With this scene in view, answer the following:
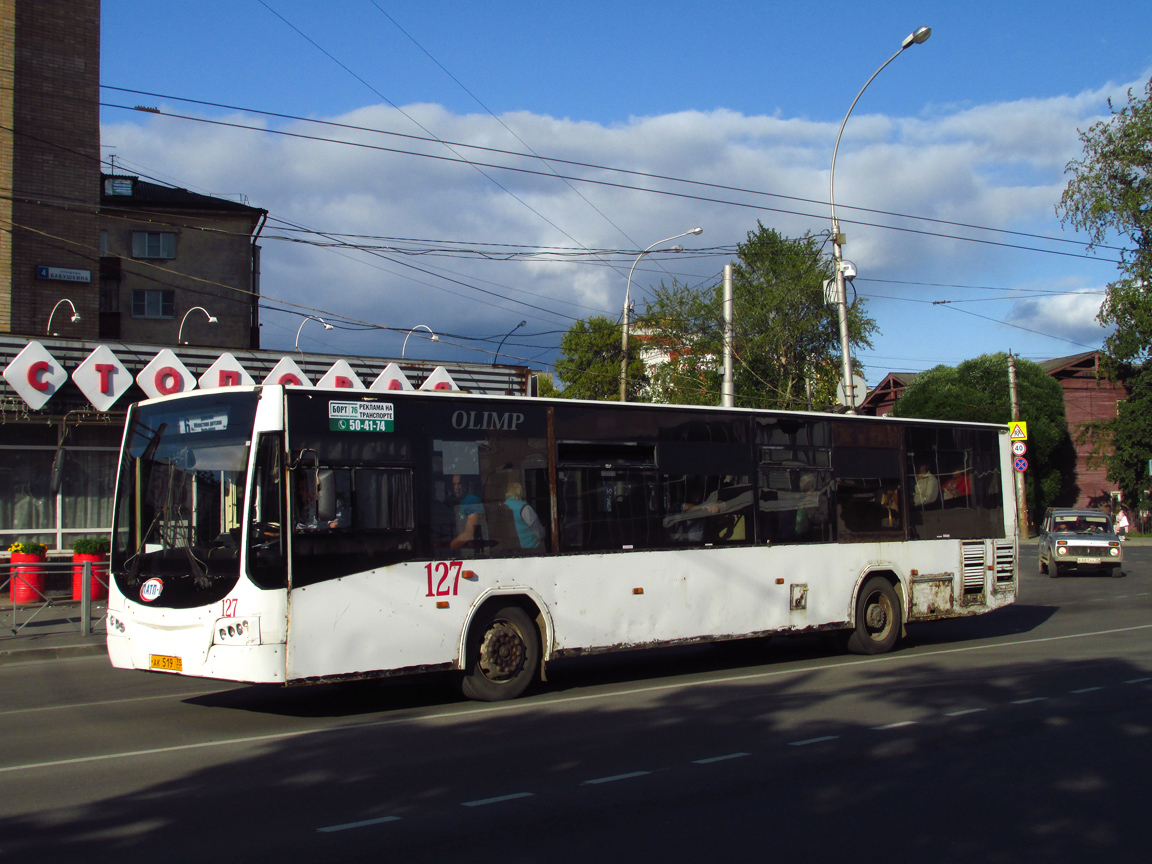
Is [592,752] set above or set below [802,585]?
below

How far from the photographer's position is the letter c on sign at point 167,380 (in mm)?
20250

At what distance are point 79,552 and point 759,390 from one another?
109 ft

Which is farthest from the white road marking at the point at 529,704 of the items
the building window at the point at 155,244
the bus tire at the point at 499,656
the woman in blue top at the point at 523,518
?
the building window at the point at 155,244

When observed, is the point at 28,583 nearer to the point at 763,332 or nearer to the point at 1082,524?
the point at 1082,524

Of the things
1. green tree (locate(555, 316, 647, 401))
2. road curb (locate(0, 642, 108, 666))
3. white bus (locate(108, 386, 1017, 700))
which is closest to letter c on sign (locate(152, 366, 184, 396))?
road curb (locate(0, 642, 108, 666))

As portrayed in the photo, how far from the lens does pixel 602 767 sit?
23.0ft

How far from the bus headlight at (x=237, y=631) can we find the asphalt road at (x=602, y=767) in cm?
75

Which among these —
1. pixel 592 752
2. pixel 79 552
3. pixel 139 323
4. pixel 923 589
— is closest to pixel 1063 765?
pixel 592 752

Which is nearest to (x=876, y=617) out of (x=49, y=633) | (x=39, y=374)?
(x=49, y=633)

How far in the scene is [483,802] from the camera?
6113 millimetres

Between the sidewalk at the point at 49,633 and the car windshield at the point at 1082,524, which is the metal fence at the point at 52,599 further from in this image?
the car windshield at the point at 1082,524

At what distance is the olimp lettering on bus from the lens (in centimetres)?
991

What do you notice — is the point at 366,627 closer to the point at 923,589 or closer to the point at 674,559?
the point at 674,559

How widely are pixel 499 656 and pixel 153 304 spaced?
114ft
